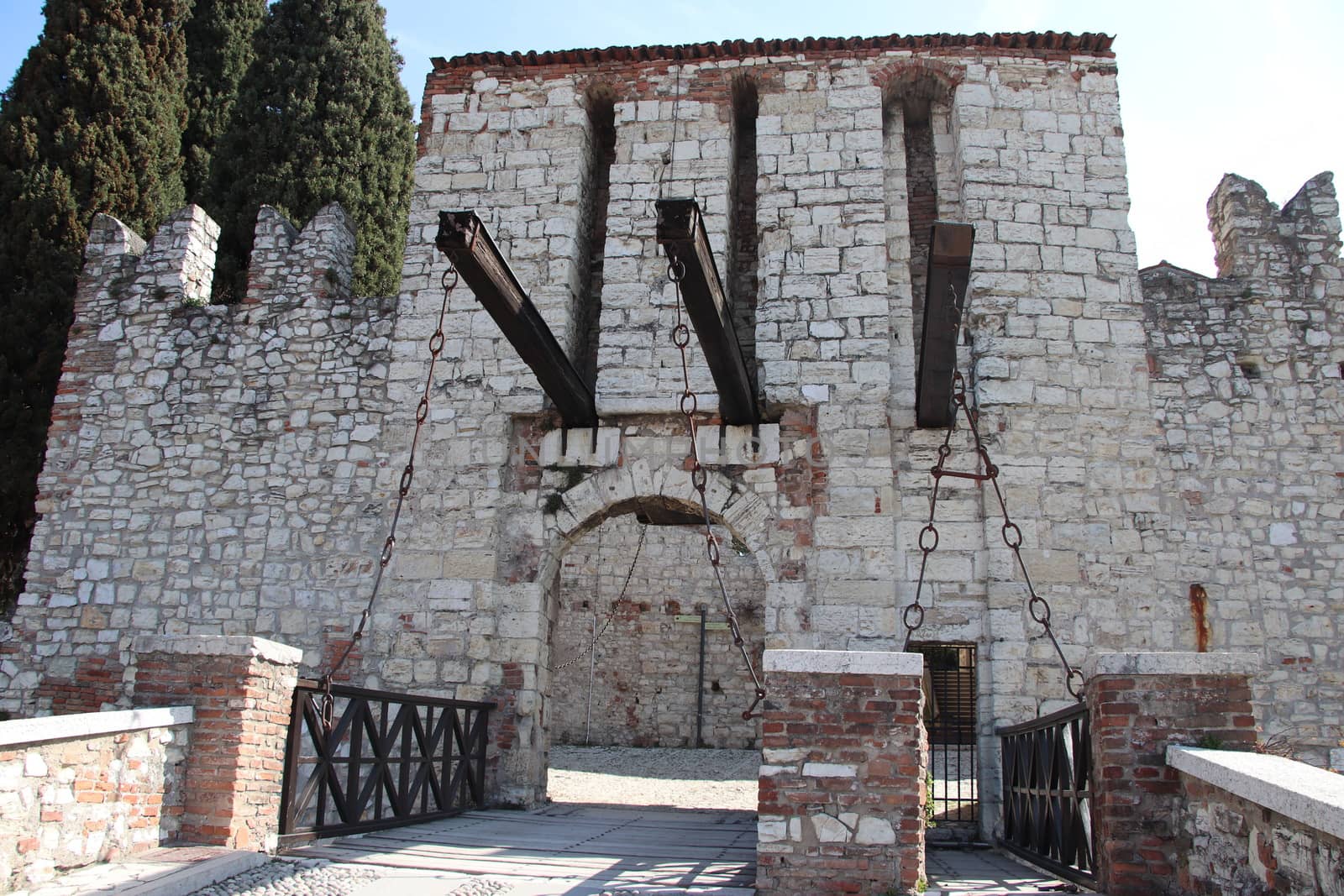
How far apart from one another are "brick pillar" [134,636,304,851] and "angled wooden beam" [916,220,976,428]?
3.95 m

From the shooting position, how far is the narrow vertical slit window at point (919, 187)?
8273 millimetres

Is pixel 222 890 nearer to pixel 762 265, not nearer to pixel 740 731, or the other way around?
pixel 762 265

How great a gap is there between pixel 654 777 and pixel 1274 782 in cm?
819

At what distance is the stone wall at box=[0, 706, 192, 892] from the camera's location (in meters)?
3.68

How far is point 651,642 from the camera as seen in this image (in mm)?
13203

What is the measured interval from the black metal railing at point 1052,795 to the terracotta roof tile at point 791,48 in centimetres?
537

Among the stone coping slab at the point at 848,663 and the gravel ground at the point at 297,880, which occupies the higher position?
the stone coping slab at the point at 848,663

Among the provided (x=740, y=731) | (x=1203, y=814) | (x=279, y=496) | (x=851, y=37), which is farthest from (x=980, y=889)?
(x=740, y=731)

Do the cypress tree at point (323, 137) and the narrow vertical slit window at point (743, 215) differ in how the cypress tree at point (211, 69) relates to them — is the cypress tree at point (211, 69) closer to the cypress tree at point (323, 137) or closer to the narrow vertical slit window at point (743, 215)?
the cypress tree at point (323, 137)

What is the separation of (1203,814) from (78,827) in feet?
13.6

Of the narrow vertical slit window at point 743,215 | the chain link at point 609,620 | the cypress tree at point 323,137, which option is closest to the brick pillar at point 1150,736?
the narrow vertical slit window at point 743,215

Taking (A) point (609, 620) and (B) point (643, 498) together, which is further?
(A) point (609, 620)

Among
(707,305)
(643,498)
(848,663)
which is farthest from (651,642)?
(848,663)

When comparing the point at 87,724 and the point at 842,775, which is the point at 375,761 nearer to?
the point at 87,724
